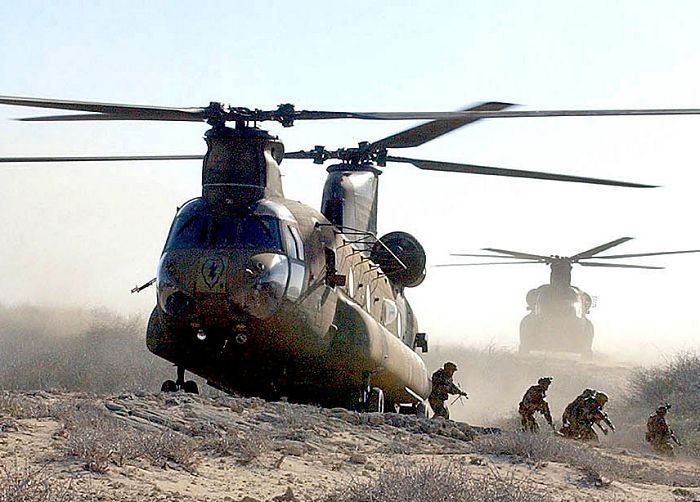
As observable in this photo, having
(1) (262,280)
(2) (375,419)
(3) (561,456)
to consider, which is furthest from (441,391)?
(3) (561,456)

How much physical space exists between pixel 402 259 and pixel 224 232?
18.2 feet

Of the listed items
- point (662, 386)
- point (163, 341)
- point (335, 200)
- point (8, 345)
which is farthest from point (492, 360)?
point (163, 341)

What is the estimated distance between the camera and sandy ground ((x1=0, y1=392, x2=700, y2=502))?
7.75 m

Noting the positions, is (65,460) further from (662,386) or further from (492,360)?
(492,360)

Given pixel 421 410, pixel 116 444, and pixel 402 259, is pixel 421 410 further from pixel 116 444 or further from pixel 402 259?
pixel 116 444

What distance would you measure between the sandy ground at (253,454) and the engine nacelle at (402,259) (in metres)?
5.14

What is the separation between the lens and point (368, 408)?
14.6 meters

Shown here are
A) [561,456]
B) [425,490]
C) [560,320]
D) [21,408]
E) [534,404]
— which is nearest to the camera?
[425,490]

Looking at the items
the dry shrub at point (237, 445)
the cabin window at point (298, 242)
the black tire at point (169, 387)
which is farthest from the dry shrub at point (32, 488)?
the black tire at point (169, 387)

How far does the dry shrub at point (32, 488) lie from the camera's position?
627cm

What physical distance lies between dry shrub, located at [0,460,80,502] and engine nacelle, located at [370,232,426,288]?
1075 centimetres

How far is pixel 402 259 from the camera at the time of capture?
18047 millimetres

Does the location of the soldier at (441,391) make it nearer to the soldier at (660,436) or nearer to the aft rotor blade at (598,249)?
the soldier at (660,436)

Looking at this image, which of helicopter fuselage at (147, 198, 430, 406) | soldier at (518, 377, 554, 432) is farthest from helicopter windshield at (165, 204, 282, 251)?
soldier at (518, 377, 554, 432)
